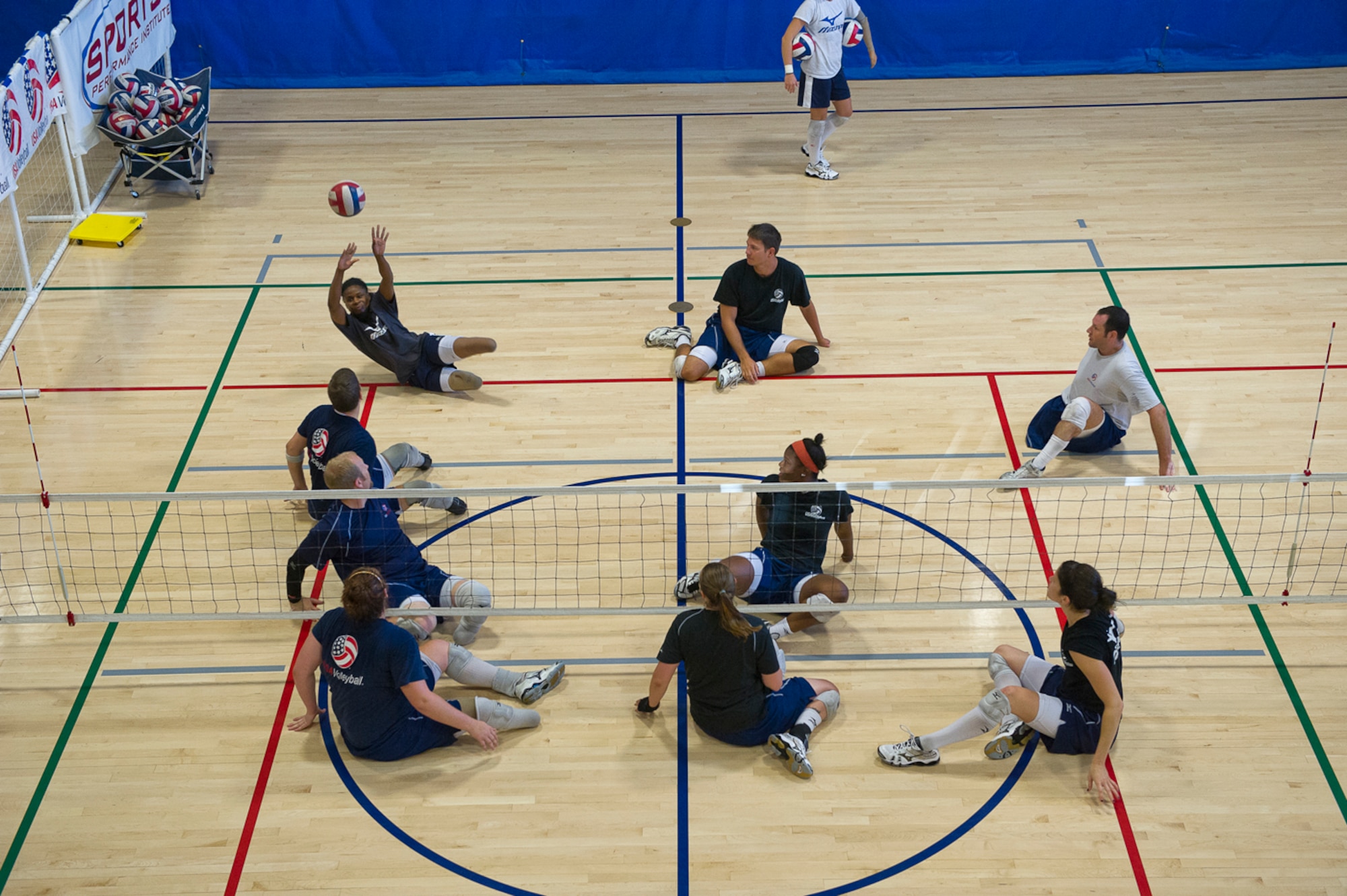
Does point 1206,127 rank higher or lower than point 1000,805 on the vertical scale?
higher

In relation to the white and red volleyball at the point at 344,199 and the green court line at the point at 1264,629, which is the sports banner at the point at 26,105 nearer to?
the white and red volleyball at the point at 344,199

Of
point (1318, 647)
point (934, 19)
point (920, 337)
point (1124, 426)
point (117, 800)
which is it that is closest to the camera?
point (117, 800)

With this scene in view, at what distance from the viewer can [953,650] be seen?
7.07 meters

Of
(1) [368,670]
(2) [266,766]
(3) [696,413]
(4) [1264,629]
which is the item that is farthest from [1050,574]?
(2) [266,766]

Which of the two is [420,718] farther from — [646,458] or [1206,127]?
[1206,127]

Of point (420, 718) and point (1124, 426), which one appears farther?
point (1124, 426)

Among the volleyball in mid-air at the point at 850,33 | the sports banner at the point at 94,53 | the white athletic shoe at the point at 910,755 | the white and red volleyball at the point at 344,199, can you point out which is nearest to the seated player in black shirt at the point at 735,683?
the white athletic shoe at the point at 910,755

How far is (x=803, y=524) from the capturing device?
23.4 feet

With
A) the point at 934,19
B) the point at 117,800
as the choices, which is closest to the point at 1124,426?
the point at 117,800

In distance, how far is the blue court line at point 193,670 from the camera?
7.02 metres

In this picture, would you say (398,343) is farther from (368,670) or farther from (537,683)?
(368,670)

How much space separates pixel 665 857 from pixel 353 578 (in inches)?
77.1

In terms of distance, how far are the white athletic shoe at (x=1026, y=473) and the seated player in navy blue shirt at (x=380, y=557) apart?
3.60m

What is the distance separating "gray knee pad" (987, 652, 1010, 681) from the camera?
6.62m
